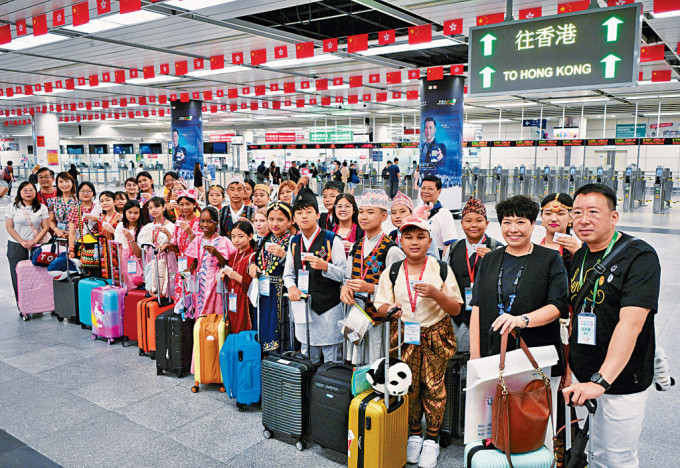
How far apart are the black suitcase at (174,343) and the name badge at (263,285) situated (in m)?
0.91

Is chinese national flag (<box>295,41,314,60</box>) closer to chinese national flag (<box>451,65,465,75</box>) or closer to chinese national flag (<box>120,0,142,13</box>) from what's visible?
chinese national flag (<box>120,0,142,13</box>)

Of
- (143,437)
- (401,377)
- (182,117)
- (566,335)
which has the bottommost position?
(143,437)

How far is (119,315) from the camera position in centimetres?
517

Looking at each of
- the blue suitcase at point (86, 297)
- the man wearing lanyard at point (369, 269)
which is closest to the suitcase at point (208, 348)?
the man wearing lanyard at point (369, 269)

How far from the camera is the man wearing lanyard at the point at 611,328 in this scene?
6.77ft

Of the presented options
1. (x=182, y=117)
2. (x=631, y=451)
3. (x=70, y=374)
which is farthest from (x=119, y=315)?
(x=182, y=117)

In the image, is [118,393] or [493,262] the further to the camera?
[118,393]

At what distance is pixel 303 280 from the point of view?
340 centimetres

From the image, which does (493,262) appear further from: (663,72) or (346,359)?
(663,72)

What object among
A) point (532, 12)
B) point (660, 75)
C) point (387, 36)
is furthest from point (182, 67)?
point (660, 75)

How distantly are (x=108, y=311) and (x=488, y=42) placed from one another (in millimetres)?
4637

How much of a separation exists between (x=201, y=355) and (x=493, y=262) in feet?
8.28

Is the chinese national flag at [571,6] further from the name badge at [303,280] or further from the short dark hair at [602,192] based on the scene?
the name badge at [303,280]

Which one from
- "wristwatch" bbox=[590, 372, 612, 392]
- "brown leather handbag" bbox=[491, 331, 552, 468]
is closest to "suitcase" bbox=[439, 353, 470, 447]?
"brown leather handbag" bbox=[491, 331, 552, 468]
